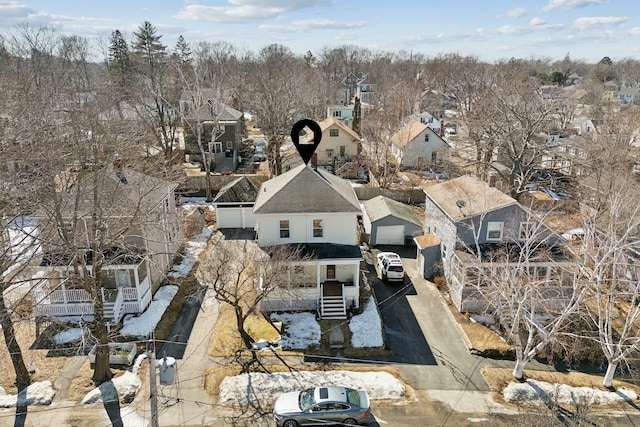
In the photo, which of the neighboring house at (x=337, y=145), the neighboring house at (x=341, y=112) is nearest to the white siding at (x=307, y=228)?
the neighboring house at (x=337, y=145)

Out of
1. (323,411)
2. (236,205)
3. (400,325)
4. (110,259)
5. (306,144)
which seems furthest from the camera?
(236,205)

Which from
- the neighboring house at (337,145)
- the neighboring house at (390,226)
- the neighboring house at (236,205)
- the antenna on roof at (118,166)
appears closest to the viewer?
the antenna on roof at (118,166)

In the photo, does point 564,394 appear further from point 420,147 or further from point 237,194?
point 420,147

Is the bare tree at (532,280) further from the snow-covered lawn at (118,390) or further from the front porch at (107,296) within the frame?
the front porch at (107,296)

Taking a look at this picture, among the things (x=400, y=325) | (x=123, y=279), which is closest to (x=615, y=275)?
(x=400, y=325)

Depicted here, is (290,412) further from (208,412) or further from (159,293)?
(159,293)

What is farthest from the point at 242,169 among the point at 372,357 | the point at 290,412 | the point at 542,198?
the point at 290,412
